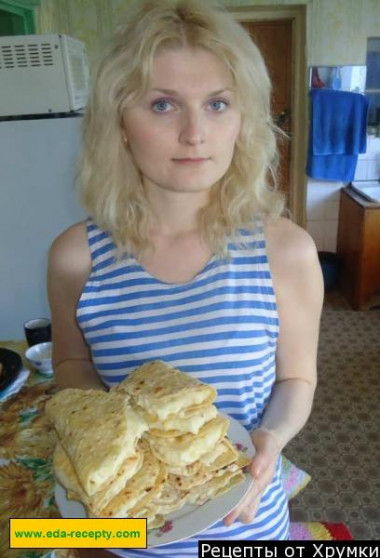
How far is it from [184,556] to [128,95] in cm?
85

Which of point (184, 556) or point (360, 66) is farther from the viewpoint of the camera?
point (360, 66)

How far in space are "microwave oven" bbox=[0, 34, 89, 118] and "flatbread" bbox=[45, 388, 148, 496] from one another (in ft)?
5.31

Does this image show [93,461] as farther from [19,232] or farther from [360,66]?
[360,66]

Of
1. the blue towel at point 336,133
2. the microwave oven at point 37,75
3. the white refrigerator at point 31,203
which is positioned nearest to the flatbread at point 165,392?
the white refrigerator at point 31,203

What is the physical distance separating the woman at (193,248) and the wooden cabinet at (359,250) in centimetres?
236

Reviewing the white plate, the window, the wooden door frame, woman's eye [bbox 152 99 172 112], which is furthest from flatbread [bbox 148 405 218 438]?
the window

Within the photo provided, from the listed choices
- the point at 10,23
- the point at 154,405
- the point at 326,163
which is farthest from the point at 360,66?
the point at 154,405

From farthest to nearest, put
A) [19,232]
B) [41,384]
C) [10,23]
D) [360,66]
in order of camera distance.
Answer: [360,66] → [10,23] → [19,232] → [41,384]

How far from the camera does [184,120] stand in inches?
31.5

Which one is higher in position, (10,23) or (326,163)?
(10,23)

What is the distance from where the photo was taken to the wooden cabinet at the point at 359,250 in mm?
3178

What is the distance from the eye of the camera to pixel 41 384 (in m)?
1.21

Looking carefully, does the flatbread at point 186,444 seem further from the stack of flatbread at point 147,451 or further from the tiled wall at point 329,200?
the tiled wall at point 329,200

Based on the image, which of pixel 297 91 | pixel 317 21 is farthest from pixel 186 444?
pixel 297 91
